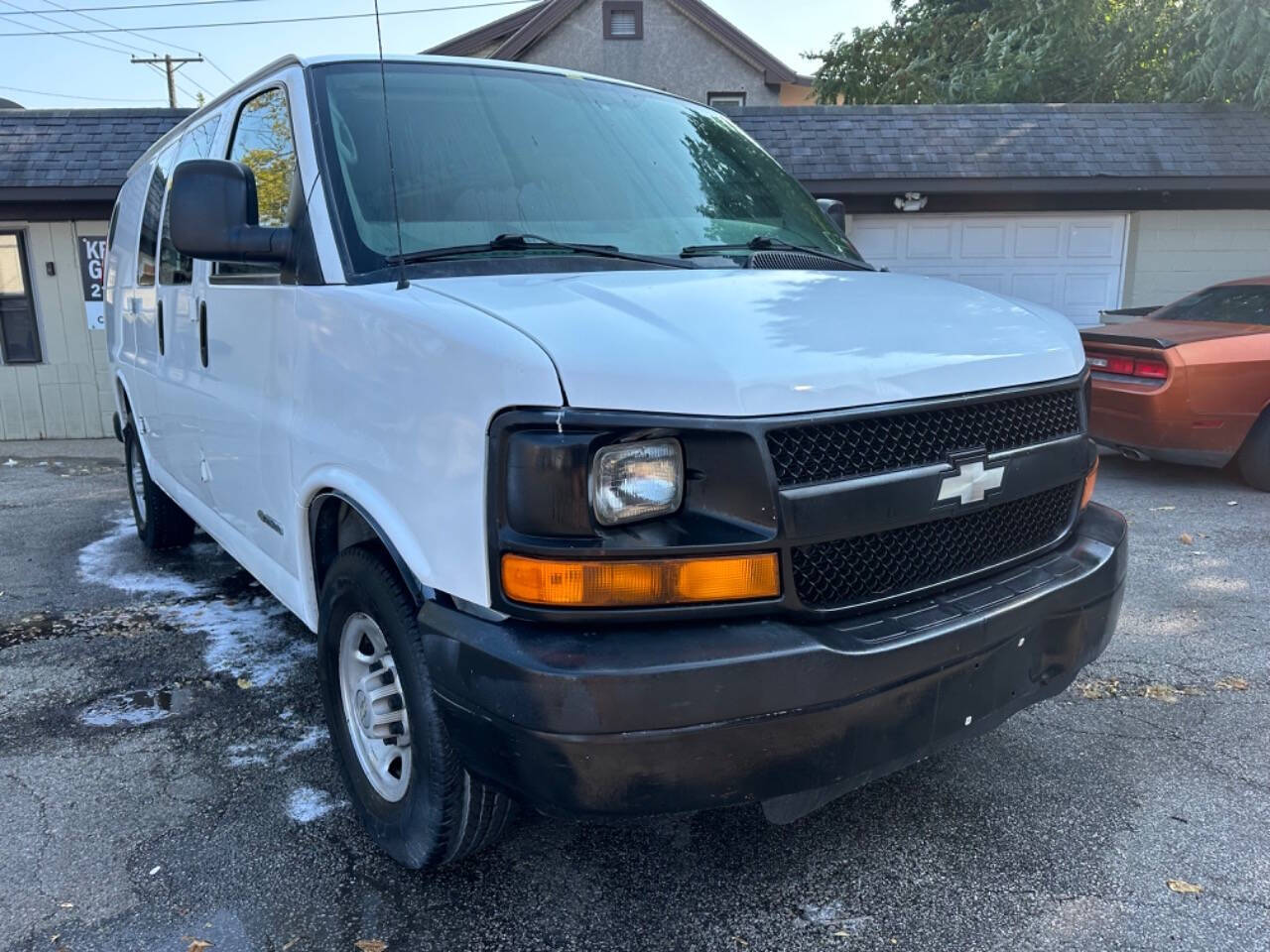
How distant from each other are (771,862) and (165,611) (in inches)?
132

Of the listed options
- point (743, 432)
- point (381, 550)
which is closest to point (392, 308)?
point (381, 550)

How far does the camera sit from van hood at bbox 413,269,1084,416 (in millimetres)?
1921

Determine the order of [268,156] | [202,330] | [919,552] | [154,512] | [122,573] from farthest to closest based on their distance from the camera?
[154,512] → [122,573] → [202,330] → [268,156] → [919,552]

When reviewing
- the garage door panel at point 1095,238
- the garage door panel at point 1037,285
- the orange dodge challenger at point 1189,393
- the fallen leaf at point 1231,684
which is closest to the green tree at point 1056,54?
the garage door panel at point 1095,238

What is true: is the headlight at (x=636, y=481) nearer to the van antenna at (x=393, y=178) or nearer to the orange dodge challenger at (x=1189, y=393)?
the van antenna at (x=393, y=178)

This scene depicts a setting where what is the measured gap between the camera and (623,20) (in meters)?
20.4


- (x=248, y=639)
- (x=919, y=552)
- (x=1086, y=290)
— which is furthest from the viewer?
(x=1086, y=290)

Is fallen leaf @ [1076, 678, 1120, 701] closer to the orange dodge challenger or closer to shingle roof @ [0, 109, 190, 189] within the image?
the orange dodge challenger

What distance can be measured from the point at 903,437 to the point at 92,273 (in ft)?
33.3

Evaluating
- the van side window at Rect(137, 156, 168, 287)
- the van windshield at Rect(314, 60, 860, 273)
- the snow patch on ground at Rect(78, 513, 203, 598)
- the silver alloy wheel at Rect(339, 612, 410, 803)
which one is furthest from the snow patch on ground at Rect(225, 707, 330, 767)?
the van side window at Rect(137, 156, 168, 287)

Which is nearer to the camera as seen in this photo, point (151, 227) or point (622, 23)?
point (151, 227)

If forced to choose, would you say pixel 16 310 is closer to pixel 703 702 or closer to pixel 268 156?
pixel 268 156

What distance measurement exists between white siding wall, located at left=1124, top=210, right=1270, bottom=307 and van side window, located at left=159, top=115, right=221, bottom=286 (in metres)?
9.88

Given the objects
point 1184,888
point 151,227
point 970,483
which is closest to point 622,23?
point 151,227
